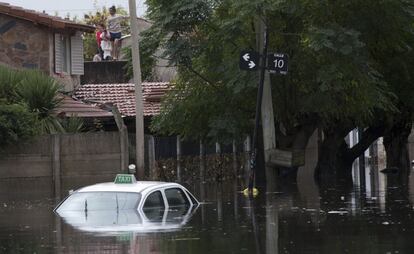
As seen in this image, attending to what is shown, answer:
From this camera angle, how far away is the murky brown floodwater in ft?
47.1

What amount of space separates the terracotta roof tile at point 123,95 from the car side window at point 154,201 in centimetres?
1565

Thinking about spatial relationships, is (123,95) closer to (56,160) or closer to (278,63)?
(56,160)

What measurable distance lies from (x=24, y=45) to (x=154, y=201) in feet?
59.0

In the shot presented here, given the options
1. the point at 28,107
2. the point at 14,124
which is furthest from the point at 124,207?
the point at 28,107

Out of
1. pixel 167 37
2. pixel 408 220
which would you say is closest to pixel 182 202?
pixel 408 220

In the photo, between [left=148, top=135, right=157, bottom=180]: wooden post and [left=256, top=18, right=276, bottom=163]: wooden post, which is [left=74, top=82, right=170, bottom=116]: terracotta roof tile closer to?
[left=148, top=135, right=157, bottom=180]: wooden post

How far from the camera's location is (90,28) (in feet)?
119

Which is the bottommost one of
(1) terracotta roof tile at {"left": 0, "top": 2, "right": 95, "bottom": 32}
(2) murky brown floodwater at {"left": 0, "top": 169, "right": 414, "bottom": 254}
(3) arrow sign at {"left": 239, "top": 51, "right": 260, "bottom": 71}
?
(2) murky brown floodwater at {"left": 0, "top": 169, "right": 414, "bottom": 254}

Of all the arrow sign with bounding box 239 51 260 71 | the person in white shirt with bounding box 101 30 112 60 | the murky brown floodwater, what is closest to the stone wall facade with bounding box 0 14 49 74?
the person in white shirt with bounding box 101 30 112 60

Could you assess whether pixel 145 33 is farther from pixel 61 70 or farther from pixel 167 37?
pixel 61 70

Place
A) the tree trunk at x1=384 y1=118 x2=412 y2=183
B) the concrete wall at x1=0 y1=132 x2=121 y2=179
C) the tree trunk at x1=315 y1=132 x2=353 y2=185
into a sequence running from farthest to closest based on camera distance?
the tree trunk at x1=384 y1=118 x2=412 y2=183
the tree trunk at x1=315 y1=132 x2=353 y2=185
the concrete wall at x1=0 y1=132 x2=121 y2=179

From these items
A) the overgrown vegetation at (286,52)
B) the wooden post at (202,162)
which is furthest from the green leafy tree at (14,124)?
the wooden post at (202,162)

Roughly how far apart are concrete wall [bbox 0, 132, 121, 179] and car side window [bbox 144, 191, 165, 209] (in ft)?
35.9

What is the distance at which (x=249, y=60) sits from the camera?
25.6 metres
